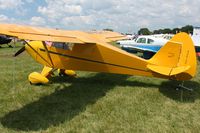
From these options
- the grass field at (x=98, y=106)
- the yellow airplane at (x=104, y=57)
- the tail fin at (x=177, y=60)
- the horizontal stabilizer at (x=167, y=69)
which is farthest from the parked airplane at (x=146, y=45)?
the horizontal stabilizer at (x=167, y=69)

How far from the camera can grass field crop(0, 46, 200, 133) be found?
18.4 feet

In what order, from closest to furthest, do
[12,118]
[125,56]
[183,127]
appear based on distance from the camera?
[183,127] < [12,118] < [125,56]

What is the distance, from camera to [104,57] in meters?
8.44

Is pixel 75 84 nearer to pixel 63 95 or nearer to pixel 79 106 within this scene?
pixel 63 95

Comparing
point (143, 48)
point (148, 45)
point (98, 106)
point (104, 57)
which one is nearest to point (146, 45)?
point (148, 45)

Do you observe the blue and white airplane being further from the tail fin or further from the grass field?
the tail fin

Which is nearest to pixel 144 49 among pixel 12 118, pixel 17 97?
pixel 17 97

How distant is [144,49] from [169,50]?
34.1 feet

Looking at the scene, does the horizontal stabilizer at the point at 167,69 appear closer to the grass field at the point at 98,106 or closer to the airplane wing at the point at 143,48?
the grass field at the point at 98,106

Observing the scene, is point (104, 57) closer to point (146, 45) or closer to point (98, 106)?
point (98, 106)

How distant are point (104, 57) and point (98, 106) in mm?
2058

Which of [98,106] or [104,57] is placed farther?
[104,57]

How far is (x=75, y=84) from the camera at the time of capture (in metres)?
9.20

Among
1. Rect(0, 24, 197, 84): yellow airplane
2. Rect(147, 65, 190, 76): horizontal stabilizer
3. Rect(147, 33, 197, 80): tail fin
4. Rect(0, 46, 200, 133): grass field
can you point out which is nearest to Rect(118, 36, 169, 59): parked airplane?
Rect(0, 46, 200, 133): grass field
